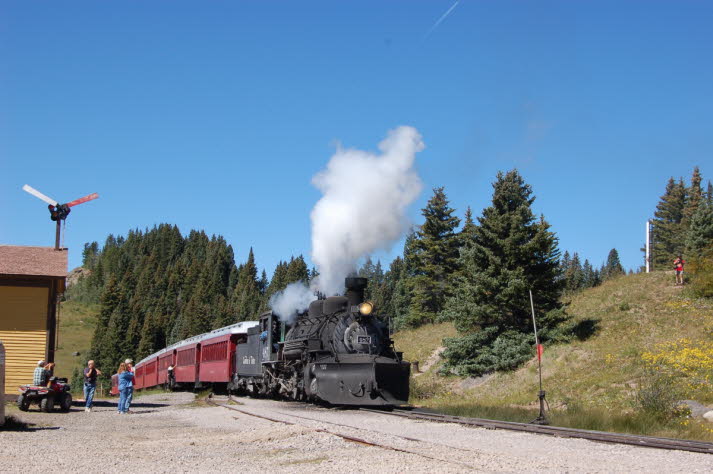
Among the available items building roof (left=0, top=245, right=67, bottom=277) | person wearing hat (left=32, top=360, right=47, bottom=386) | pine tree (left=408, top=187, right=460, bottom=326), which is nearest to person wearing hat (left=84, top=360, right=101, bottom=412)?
person wearing hat (left=32, top=360, right=47, bottom=386)

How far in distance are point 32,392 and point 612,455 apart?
51.3 feet

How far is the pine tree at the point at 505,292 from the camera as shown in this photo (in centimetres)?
2869

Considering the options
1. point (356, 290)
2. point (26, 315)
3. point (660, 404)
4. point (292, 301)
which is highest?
point (356, 290)

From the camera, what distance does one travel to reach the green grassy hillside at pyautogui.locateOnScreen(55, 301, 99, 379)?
370ft

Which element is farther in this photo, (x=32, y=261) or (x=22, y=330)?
(x=32, y=261)

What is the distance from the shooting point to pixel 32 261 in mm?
23750

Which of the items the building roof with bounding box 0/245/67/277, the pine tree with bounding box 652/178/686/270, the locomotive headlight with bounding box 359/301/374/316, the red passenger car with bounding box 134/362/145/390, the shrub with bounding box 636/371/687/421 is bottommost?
the red passenger car with bounding box 134/362/145/390

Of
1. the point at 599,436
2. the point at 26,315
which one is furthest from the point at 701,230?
the point at 26,315

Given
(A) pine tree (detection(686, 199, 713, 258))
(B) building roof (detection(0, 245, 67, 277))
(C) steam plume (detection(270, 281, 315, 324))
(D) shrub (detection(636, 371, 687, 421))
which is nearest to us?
(D) shrub (detection(636, 371, 687, 421))

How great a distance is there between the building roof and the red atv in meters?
4.66

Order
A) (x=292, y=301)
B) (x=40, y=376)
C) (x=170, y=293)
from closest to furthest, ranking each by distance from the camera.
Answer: (x=40, y=376)
(x=292, y=301)
(x=170, y=293)

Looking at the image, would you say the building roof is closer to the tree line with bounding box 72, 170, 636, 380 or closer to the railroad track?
the tree line with bounding box 72, 170, 636, 380

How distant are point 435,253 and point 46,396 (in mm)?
38710

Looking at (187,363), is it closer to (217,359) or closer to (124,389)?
(217,359)
